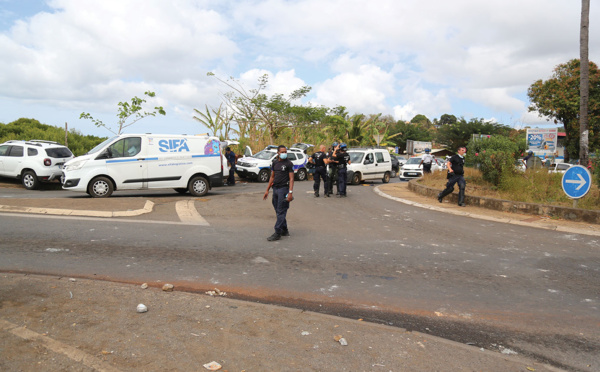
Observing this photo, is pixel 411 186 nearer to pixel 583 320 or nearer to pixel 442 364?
pixel 583 320

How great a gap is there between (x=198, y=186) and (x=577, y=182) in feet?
34.6

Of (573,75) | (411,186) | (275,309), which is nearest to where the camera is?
(275,309)

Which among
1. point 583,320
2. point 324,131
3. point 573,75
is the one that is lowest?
point 583,320

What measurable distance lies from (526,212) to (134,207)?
9620 mm

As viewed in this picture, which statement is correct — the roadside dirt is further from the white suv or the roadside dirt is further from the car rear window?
the car rear window

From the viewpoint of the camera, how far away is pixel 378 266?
6.12 m

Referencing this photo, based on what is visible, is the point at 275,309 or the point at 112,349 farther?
the point at 275,309

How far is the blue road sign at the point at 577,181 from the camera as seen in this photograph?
971cm

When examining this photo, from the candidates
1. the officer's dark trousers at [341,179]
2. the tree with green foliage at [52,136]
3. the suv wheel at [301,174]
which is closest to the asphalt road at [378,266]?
the officer's dark trousers at [341,179]

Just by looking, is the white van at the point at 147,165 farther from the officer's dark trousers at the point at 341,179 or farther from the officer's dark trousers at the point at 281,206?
the officer's dark trousers at the point at 281,206

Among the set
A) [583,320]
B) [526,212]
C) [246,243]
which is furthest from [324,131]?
[583,320]

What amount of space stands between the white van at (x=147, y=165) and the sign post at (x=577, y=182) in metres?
9.84

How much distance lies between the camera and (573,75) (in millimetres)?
33625

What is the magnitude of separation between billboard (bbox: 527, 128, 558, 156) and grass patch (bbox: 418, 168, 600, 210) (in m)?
14.6
